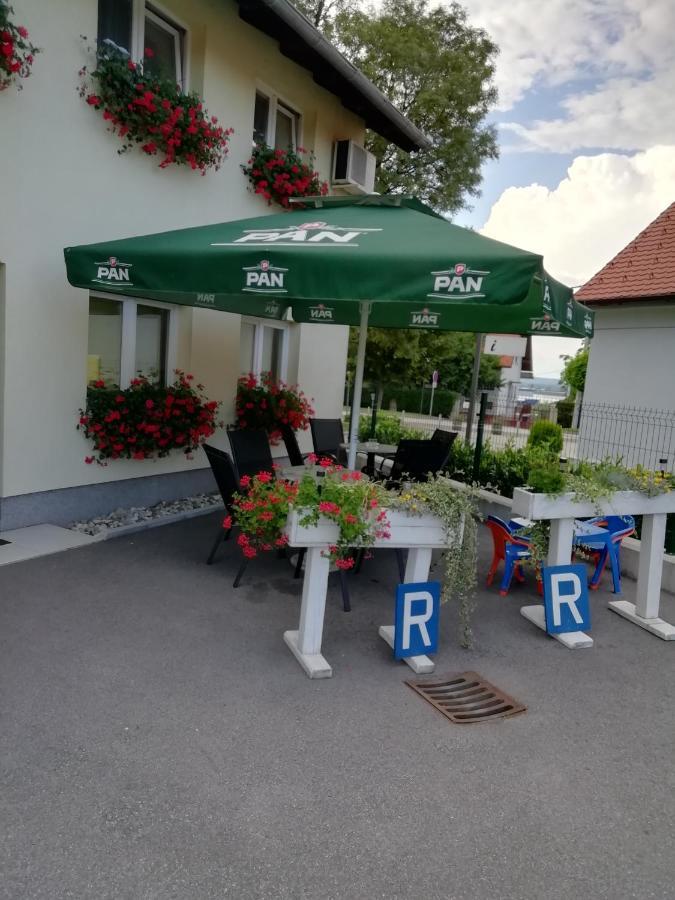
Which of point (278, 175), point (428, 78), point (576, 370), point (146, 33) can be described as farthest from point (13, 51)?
point (576, 370)

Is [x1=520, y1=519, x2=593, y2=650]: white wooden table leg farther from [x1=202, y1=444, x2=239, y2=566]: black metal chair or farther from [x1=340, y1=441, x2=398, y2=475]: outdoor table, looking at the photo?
[x1=340, y1=441, x2=398, y2=475]: outdoor table

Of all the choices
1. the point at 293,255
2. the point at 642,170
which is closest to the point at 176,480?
the point at 293,255

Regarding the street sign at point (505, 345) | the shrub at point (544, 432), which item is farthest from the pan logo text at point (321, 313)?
the shrub at point (544, 432)

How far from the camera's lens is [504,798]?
264cm

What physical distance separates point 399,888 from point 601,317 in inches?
473

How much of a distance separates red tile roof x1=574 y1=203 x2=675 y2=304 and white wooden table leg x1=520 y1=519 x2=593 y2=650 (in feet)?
26.0

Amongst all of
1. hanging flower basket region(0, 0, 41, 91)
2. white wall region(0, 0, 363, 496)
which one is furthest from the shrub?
hanging flower basket region(0, 0, 41, 91)

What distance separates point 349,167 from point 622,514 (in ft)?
22.6

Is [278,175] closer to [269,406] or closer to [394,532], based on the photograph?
[269,406]

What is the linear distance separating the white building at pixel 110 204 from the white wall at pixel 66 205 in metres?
0.01

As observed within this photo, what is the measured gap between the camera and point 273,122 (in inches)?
327

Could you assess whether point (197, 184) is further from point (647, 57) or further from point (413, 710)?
point (647, 57)

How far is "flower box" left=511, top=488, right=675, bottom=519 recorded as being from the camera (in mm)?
4203

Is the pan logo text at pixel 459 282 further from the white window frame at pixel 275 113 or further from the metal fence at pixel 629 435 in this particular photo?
the metal fence at pixel 629 435
